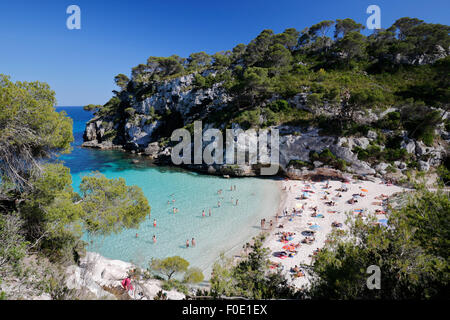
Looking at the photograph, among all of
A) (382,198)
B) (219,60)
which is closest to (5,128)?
(382,198)

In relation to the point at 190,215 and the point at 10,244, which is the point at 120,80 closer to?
the point at 190,215

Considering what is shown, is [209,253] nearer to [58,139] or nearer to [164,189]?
[58,139]

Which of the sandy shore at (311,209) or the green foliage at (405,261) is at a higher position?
the green foliage at (405,261)

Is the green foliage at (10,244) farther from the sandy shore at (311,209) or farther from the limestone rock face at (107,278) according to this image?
the sandy shore at (311,209)

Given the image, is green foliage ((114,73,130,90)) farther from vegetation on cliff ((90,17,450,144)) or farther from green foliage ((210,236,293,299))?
green foliage ((210,236,293,299))

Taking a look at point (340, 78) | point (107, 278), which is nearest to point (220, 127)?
point (340, 78)

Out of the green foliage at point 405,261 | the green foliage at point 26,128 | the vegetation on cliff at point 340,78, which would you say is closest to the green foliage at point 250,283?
the green foliage at point 405,261

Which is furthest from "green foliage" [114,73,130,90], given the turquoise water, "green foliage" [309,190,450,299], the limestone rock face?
"green foliage" [309,190,450,299]
